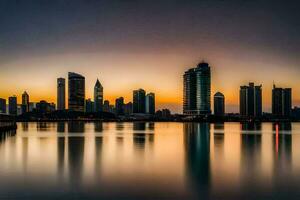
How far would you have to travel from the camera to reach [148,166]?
105ft

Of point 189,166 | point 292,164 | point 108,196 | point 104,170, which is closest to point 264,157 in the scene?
point 292,164

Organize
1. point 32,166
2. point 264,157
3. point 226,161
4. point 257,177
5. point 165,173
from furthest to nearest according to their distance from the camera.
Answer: point 264,157, point 226,161, point 32,166, point 165,173, point 257,177

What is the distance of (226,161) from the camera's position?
35438 millimetres

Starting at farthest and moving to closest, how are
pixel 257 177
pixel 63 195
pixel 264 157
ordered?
pixel 264 157 < pixel 257 177 < pixel 63 195

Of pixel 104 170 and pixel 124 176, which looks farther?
pixel 104 170

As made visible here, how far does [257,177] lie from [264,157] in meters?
13.5

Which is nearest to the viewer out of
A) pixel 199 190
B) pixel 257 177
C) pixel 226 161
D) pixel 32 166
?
pixel 199 190

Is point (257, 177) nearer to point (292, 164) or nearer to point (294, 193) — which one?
point (294, 193)

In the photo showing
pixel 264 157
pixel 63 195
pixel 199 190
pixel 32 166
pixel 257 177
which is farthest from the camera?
pixel 264 157

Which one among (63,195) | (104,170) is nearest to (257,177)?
(104,170)

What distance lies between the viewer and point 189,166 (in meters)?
31.8

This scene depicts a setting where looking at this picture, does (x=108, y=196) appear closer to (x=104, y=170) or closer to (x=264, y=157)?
(x=104, y=170)

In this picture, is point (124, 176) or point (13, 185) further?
point (124, 176)

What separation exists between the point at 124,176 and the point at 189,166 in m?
6.94
